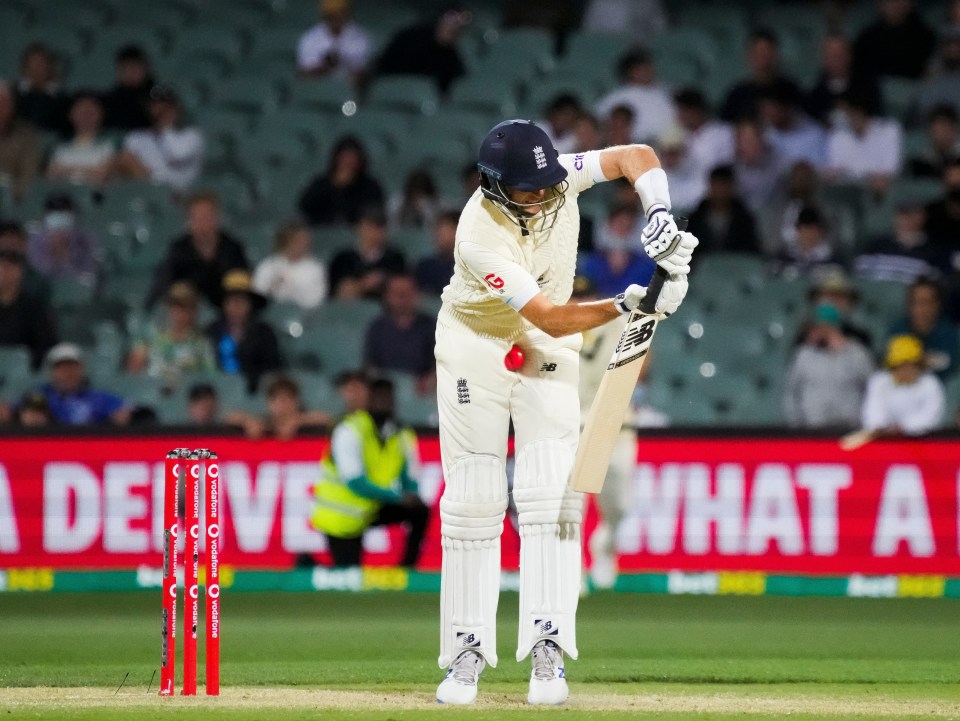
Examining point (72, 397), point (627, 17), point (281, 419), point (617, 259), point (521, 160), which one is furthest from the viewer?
point (627, 17)

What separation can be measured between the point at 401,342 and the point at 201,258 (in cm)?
168

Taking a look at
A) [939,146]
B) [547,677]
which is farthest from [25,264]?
[547,677]

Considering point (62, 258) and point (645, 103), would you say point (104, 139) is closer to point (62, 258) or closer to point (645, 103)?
point (62, 258)

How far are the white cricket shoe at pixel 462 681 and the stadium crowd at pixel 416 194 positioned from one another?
4.93 m

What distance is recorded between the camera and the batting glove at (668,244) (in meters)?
5.43

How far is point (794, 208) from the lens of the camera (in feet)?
41.0

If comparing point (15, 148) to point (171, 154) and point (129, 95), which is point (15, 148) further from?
point (171, 154)

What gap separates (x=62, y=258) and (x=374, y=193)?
7.71ft

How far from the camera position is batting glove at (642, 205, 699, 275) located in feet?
17.8

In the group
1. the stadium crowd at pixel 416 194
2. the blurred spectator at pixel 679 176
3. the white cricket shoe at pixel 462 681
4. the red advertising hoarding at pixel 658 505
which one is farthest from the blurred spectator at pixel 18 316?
the white cricket shoe at pixel 462 681

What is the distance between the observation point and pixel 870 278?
39.6ft

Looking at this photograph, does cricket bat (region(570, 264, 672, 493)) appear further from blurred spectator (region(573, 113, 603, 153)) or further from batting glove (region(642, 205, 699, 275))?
blurred spectator (region(573, 113, 603, 153))

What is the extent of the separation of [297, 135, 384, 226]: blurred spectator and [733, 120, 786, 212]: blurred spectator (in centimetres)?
266

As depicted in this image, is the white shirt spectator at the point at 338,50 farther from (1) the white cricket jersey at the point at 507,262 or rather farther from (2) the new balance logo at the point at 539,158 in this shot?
(2) the new balance logo at the point at 539,158
